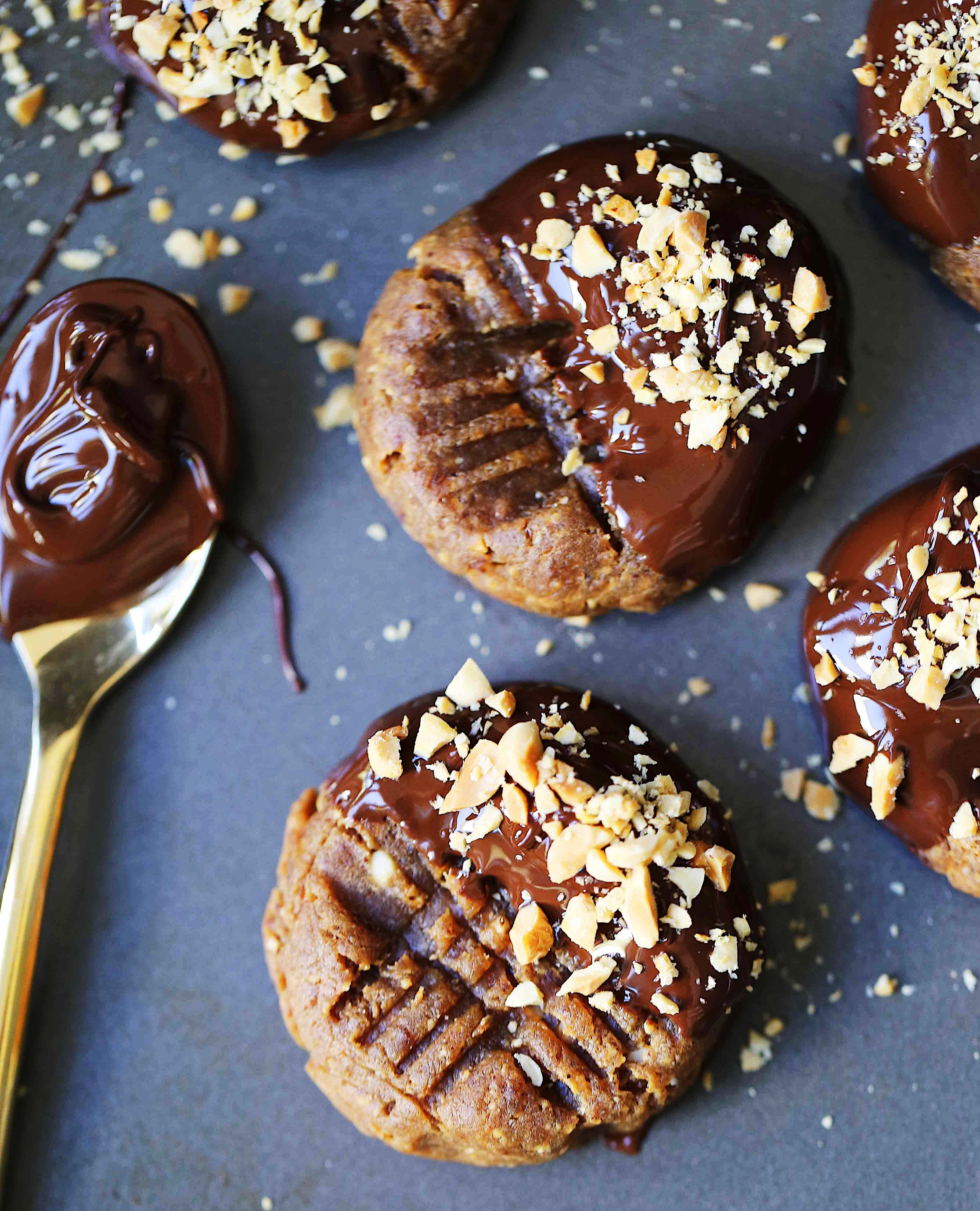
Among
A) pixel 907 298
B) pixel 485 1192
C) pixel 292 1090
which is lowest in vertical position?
pixel 485 1192

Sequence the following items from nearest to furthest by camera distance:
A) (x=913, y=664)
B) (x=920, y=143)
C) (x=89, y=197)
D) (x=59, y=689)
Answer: (x=913, y=664) < (x=920, y=143) < (x=59, y=689) < (x=89, y=197)

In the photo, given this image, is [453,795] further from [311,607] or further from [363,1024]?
[311,607]

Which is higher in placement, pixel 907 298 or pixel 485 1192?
pixel 907 298

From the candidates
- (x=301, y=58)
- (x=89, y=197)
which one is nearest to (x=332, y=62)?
(x=301, y=58)

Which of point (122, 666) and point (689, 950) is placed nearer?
point (689, 950)

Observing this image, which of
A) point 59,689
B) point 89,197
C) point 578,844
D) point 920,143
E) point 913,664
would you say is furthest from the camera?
point 89,197

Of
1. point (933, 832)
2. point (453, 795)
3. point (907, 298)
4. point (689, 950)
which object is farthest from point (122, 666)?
point (907, 298)

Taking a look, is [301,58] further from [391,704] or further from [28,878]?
[28,878]
